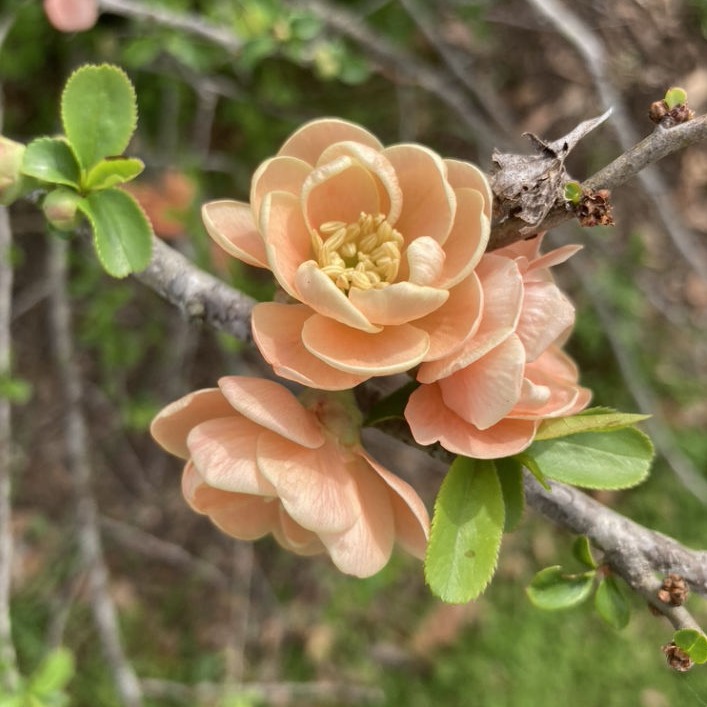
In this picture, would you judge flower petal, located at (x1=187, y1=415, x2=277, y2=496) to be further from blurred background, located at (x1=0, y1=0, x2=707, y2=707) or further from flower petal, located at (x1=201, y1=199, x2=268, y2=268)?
blurred background, located at (x1=0, y1=0, x2=707, y2=707)

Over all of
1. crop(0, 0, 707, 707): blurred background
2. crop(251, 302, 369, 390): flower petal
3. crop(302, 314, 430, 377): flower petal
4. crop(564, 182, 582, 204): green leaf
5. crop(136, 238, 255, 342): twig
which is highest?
crop(564, 182, 582, 204): green leaf

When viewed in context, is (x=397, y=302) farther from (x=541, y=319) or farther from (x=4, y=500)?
(x=4, y=500)

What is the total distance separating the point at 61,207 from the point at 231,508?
1.38ft

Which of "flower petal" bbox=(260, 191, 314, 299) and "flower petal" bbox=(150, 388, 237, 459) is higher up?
"flower petal" bbox=(260, 191, 314, 299)

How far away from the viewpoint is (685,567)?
2.68 ft

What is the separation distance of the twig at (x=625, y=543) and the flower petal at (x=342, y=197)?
15.3 inches

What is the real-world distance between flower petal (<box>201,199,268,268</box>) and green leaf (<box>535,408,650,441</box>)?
0.37 meters

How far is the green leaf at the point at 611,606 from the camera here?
846 millimetres

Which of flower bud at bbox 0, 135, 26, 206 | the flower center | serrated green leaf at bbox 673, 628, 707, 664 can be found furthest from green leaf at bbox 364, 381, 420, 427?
flower bud at bbox 0, 135, 26, 206

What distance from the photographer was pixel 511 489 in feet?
2.64

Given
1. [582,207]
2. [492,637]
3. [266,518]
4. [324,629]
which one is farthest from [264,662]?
[582,207]

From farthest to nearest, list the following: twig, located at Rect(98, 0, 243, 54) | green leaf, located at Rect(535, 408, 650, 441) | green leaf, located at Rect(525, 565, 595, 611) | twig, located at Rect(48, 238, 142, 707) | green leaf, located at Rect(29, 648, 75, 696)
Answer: twig, located at Rect(48, 238, 142, 707) → twig, located at Rect(98, 0, 243, 54) → green leaf, located at Rect(29, 648, 75, 696) → green leaf, located at Rect(525, 565, 595, 611) → green leaf, located at Rect(535, 408, 650, 441)

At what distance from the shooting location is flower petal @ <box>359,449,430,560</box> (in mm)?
746

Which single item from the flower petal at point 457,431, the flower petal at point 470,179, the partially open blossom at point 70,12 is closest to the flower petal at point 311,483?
the flower petal at point 457,431
